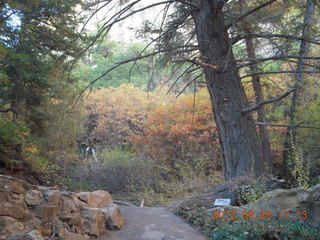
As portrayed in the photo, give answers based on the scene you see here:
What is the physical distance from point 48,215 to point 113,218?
1271mm

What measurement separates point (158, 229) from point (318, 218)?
225cm

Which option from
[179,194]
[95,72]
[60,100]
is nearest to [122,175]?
[179,194]

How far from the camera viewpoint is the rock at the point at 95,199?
5.16 meters

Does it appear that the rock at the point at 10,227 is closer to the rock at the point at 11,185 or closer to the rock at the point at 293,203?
the rock at the point at 11,185

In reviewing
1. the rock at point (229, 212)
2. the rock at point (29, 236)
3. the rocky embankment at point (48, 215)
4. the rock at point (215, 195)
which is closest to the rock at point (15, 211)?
the rocky embankment at point (48, 215)

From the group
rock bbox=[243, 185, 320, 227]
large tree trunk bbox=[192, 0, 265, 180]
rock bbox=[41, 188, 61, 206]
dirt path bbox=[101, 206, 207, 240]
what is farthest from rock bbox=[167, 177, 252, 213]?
rock bbox=[41, 188, 61, 206]

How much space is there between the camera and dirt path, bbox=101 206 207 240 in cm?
463

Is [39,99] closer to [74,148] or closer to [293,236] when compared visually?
[74,148]

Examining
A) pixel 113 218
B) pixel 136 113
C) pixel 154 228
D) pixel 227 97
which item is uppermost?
pixel 136 113

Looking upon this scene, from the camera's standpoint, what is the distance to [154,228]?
16.3ft

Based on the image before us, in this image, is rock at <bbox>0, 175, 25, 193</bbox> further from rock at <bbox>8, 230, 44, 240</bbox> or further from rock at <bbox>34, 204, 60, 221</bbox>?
rock at <bbox>8, 230, 44, 240</bbox>

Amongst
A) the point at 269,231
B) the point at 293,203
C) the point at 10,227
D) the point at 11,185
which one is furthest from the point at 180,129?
the point at 10,227

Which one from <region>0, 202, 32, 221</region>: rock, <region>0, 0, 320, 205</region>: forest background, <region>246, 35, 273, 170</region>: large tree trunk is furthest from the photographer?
<region>246, 35, 273, 170</region>: large tree trunk
